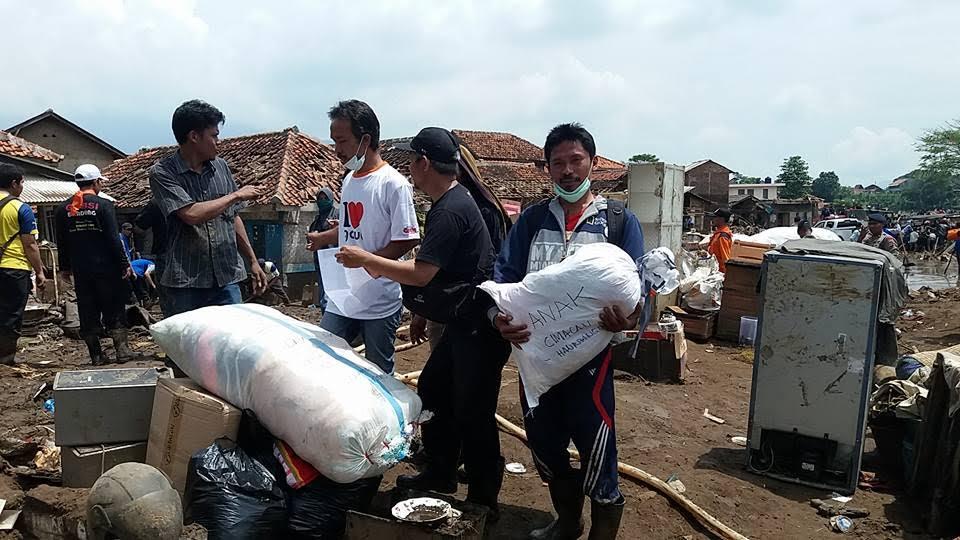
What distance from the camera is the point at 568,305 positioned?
238cm

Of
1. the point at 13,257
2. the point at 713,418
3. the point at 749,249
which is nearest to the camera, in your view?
the point at 713,418

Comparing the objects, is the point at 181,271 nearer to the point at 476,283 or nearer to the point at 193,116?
the point at 193,116

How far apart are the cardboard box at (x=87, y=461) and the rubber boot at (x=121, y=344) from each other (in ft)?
11.8

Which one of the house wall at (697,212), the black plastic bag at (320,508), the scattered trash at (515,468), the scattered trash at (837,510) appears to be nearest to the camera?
the black plastic bag at (320,508)

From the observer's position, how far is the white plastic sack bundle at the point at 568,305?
2.36 m

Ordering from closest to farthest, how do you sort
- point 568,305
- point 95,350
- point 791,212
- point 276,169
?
point 568,305, point 95,350, point 276,169, point 791,212

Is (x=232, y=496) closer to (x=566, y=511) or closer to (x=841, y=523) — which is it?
(x=566, y=511)

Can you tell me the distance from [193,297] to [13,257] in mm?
3300

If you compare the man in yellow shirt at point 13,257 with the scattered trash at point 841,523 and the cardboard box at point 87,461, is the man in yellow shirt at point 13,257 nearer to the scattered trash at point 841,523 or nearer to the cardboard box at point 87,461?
the cardboard box at point 87,461

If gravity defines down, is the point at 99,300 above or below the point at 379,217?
below

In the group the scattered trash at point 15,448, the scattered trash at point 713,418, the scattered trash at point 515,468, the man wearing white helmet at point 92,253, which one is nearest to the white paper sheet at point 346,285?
the scattered trash at point 515,468

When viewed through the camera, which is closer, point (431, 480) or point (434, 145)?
point (434, 145)

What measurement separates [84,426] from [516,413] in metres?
2.57

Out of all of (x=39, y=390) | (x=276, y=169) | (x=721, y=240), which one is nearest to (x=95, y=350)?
(x=39, y=390)
